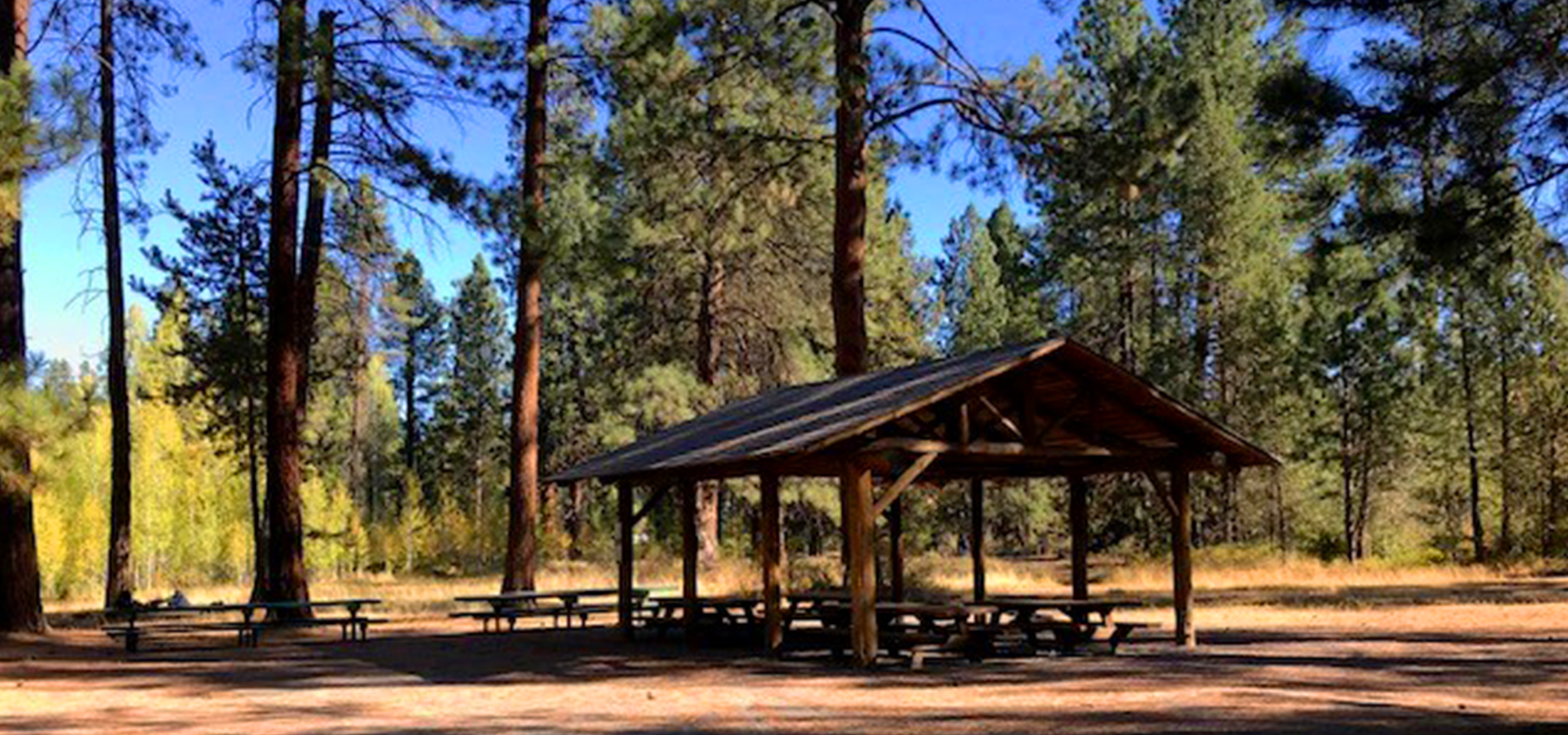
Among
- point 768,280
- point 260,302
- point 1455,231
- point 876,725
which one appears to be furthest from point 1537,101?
point 260,302

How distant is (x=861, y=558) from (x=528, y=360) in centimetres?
980

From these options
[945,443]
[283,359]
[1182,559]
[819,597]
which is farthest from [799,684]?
[283,359]

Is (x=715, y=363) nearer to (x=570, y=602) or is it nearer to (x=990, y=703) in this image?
(x=570, y=602)

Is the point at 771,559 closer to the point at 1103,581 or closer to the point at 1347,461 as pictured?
the point at 1103,581

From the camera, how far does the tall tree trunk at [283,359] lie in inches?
706

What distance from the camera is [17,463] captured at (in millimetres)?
11242

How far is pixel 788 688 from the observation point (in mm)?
10523

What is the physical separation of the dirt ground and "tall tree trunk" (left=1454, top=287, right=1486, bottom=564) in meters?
15.8

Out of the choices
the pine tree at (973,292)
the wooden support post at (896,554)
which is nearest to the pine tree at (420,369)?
the pine tree at (973,292)

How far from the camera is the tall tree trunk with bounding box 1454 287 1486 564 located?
3078cm

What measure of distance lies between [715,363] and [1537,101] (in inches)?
727

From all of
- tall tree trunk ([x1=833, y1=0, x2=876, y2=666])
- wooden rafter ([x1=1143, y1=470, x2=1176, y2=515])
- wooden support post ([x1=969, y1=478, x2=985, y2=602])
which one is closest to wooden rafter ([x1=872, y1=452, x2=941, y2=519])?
wooden rafter ([x1=1143, y1=470, x2=1176, y2=515])

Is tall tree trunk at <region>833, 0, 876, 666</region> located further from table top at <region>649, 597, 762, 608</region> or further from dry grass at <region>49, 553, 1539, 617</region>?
dry grass at <region>49, 553, 1539, 617</region>

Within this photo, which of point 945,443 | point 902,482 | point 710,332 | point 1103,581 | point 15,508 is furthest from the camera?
point 1103,581
